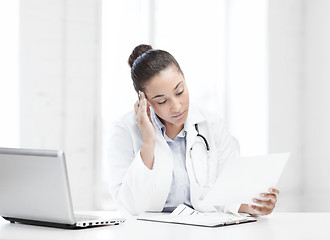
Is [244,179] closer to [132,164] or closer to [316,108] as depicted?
[132,164]

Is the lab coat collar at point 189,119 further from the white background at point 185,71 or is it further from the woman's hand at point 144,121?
the white background at point 185,71

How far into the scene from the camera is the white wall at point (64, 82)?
347cm

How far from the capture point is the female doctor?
231 centimetres

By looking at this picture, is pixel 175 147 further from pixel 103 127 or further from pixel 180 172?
pixel 103 127

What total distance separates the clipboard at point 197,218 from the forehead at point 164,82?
0.53m

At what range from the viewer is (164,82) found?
2.38m

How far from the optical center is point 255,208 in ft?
6.99

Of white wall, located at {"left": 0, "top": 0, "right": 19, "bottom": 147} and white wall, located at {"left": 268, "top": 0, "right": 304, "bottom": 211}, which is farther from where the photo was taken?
white wall, located at {"left": 268, "top": 0, "right": 304, "bottom": 211}

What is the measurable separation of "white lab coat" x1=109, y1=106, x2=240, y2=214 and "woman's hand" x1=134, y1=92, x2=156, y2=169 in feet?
0.12

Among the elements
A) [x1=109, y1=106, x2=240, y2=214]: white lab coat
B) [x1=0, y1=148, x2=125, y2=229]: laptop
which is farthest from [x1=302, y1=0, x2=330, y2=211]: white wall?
[x1=0, y1=148, x2=125, y2=229]: laptop

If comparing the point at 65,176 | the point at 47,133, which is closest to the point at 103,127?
the point at 47,133

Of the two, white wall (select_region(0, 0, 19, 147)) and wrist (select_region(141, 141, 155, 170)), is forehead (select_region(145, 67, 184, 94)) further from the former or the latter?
white wall (select_region(0, 0, 19, 147))

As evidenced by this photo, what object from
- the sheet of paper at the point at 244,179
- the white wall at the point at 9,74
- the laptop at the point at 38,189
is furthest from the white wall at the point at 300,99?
the laptop at the point at 38,189

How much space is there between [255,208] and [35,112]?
1851 millimetres
